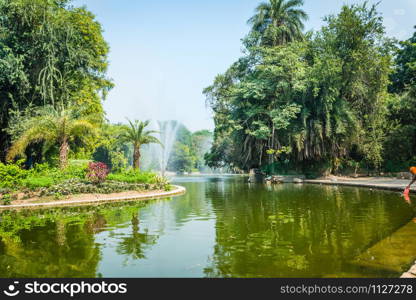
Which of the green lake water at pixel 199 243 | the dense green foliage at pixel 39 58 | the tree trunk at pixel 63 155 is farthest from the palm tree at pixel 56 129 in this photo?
the green lake water at pixel 199 243

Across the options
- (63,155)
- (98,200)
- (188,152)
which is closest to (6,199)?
(98,200)

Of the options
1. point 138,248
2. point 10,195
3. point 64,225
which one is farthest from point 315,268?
point 10,195

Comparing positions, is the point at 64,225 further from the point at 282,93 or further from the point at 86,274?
the point at 282,93

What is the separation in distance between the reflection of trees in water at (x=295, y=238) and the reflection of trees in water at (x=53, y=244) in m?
2.30

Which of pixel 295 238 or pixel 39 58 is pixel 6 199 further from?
pixel 39 58

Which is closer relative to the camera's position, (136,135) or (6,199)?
(6,199)

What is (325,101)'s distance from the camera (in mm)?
29875

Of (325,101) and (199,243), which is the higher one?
(325,101)

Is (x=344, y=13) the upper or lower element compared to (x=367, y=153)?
upper

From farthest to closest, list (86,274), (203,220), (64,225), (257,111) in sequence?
(257,111) < (203,220) < (64,225) < (86,274)

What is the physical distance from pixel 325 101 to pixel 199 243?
26960 mm

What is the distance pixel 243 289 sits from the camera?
3932 millimetres

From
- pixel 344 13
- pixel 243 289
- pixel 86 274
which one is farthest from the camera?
pixel 344 13

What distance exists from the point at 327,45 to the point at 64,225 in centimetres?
3055
